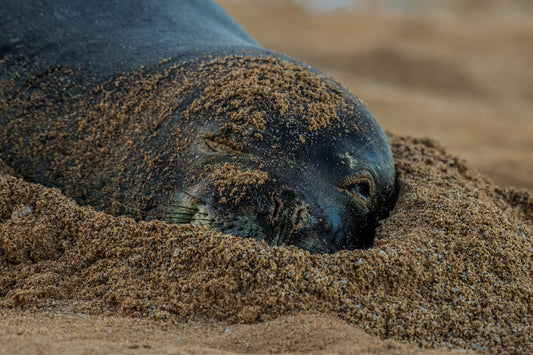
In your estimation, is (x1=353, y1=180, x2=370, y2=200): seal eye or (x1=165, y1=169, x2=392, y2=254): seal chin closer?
(x1=165, y1=169, x2=392, y2=254): seal chin

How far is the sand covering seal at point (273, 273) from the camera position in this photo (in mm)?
2281

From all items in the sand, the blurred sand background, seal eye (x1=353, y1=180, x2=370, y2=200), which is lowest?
the sand

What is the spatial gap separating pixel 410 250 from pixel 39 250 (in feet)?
5.20

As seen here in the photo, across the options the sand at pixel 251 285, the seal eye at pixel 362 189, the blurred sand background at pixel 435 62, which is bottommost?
the sand at pixel 251 285

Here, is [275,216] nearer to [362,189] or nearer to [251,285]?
[251,285]

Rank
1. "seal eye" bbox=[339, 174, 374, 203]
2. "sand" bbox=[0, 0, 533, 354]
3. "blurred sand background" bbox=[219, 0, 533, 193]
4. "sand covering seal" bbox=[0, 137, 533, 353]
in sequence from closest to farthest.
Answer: "sand" bbox=[0, 0, 533, 354] → "sand covering seal" bbox=[0, 137, 533, 353] → "seal eye" bbox=[339, 174, 374, 203] → "blurred sand background" bbox=[219, 0, 533, 193]

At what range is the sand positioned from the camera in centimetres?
211

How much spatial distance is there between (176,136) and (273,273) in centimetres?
97

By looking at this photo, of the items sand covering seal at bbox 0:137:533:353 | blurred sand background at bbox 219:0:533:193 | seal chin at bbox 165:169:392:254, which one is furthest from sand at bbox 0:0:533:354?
blurred sand background at bbox 219:0:533:193

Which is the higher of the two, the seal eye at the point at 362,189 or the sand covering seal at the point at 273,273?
the seal eye at the point at 362,189

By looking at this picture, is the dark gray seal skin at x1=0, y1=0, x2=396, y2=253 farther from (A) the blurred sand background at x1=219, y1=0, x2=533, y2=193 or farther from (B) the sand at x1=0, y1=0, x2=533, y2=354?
(A) the blurred sand background at x1=219, y1=0, x2=533, y2=193

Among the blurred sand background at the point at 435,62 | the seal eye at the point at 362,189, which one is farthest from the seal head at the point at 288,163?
the blurred sand background at the point at 435,62

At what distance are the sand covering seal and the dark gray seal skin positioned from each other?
0.20 m

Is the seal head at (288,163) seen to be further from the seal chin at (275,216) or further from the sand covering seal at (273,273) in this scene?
the sand covering seal at (273,273)
